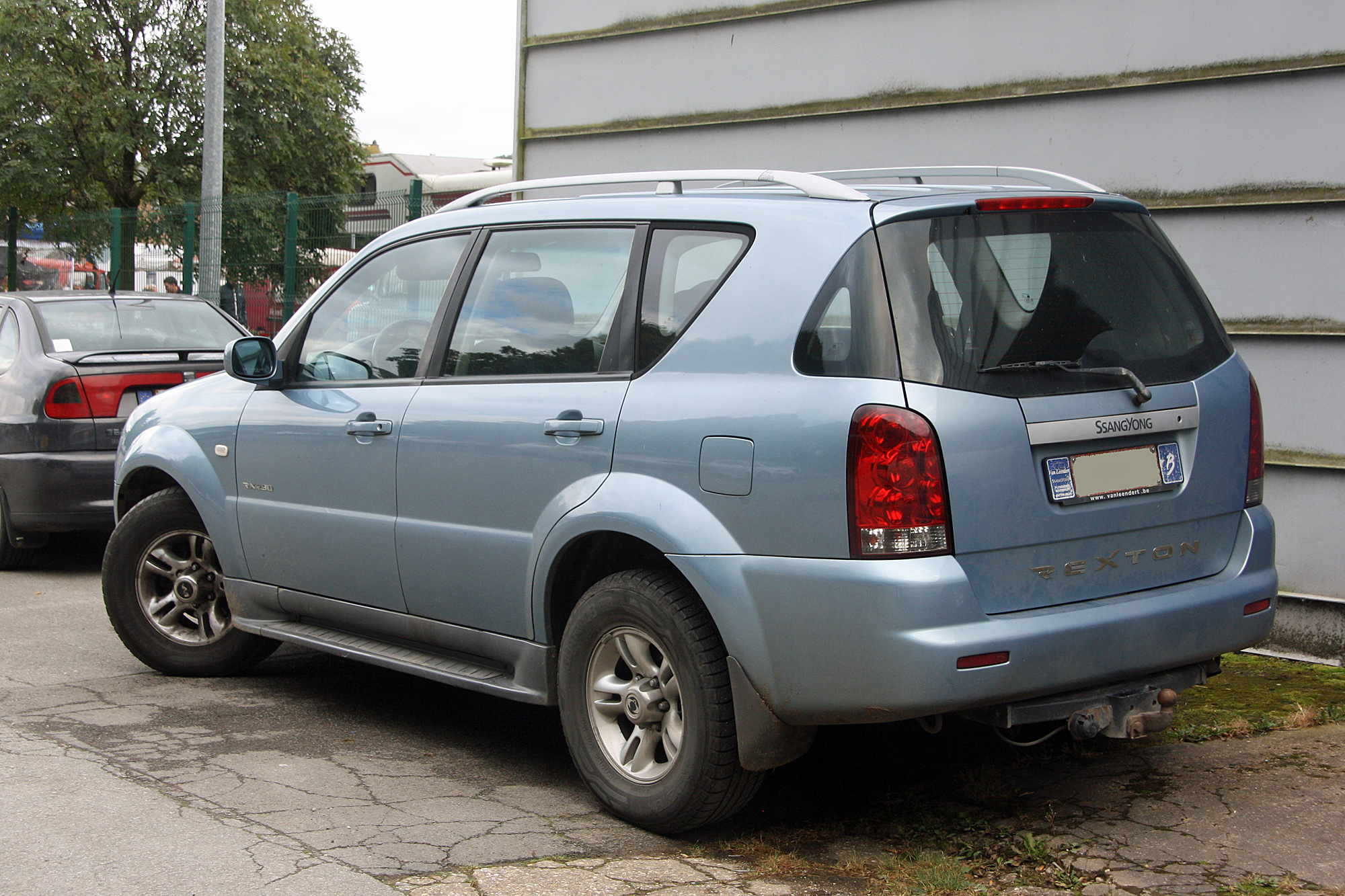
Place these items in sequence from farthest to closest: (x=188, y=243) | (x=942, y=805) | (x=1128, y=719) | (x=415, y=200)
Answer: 1. (x=188, y=243)
2. (x=415, y=200)
3. (x=942, y=805)
4. (x=1128, y=719)

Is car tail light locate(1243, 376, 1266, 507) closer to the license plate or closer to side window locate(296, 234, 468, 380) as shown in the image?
the license plate

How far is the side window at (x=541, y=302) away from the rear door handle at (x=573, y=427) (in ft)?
0.61

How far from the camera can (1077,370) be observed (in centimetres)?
364

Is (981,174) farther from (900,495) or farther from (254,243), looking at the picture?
(254,243)

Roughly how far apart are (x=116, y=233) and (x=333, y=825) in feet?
56.3

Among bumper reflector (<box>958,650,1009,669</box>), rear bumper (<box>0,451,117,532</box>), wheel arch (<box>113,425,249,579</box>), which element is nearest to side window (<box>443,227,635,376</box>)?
wheel arch (<box>113,425,249,579</box>)

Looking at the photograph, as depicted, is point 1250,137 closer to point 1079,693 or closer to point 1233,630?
point 1233,630

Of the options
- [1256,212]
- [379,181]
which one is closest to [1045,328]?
[1256,212]

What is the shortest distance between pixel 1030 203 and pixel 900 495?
96 cm

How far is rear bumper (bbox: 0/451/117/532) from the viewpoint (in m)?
7.91

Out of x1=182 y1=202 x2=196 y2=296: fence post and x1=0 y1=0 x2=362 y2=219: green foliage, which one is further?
x1=0 y1=0 x2=362 y2=219: green foliage

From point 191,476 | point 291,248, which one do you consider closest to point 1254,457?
point 191,476

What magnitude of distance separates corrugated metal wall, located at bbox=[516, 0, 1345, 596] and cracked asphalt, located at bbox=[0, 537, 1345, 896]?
2.09m

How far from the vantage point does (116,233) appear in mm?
19234
